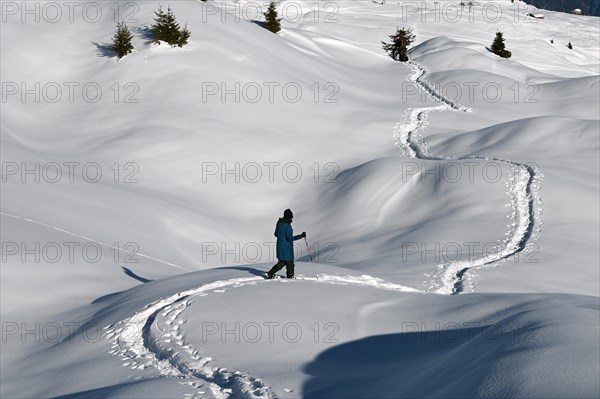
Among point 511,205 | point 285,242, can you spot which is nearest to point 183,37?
point 511,205

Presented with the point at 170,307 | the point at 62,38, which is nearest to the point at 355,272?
the point at 170,307

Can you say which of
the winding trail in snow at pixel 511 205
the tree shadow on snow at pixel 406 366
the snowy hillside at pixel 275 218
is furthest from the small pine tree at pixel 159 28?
the tree shadow on snow at pixel 406 366

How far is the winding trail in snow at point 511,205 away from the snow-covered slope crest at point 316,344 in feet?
10.0

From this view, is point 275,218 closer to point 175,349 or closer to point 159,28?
point 175,349

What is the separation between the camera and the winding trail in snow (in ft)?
42.2

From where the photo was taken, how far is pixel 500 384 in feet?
16.2

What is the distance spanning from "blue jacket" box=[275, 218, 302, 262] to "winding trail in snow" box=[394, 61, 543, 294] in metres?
2.84

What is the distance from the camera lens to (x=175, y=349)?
7934 millimetres

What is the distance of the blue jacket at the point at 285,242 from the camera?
35.5 feet

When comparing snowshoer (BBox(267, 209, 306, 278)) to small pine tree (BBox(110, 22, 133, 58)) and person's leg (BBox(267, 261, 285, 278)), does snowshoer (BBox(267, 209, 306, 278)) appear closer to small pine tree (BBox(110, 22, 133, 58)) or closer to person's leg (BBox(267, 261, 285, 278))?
person's leg (BBox(267, 261, 285, 278))

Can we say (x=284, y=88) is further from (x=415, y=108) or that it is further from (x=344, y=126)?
(x=415, y=108)

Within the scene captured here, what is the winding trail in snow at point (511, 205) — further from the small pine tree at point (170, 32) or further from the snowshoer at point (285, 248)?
the small pine tree at point (170, 32)

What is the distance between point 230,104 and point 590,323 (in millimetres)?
18461

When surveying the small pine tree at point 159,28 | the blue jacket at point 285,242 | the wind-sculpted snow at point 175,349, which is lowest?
the wind-sculpted snow at point 175,349
